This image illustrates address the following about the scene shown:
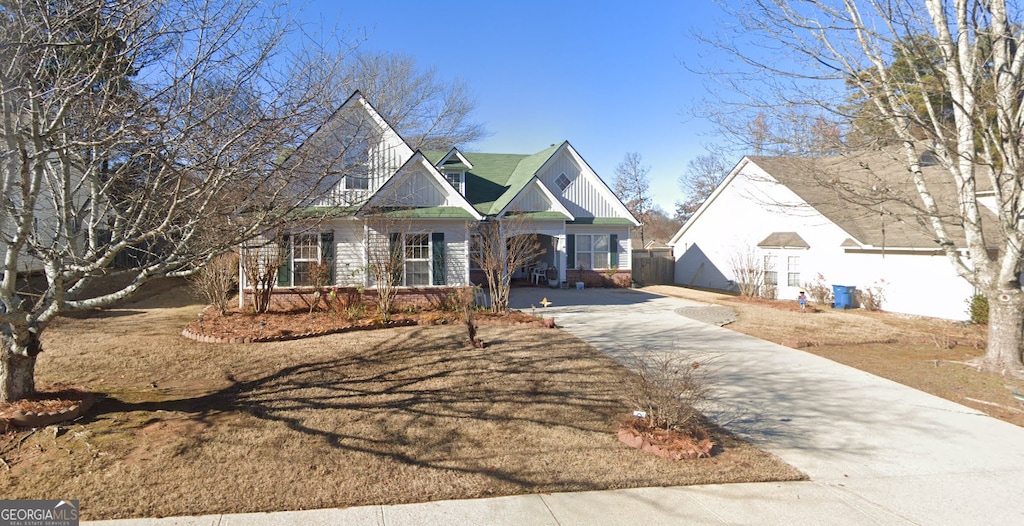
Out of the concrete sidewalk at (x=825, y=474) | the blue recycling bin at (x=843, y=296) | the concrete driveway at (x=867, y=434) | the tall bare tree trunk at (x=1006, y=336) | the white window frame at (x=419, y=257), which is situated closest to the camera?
the concrete sidewalk at (x=825, y=474)

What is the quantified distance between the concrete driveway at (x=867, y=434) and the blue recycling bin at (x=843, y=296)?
859cm

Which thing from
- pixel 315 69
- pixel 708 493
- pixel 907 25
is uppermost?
pixel 907 25

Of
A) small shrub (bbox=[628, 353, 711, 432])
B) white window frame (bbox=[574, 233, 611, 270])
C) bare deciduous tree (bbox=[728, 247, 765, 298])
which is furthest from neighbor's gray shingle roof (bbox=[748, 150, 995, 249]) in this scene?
white window frame (bbox=[574, 233, 611, 270])

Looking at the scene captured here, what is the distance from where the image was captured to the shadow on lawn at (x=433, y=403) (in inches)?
216

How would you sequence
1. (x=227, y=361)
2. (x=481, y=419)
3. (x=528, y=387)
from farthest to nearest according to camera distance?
(x=227, y=361) → (x=528, y=387) → (x=481, y=419)

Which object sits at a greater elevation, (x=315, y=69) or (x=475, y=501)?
(x=315, y=69)

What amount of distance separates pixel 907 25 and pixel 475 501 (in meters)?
9.81

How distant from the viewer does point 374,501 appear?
438 cm

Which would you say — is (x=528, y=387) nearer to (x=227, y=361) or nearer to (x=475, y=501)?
(x=475, y=501)

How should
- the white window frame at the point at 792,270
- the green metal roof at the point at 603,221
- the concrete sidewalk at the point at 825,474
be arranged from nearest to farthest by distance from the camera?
the concrete sidewalk at the point at 825,474, the white window frame at the point at 792,270, the green metal roof at the point at 603,221

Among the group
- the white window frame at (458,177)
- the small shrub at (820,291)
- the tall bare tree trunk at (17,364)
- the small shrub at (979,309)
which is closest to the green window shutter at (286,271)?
the tall bare tree trunk at (17,364)

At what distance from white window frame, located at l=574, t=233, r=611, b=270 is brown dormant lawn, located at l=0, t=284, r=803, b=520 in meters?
14.4

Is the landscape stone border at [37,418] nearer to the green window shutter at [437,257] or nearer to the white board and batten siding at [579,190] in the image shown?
the green window shutter at [437,257]

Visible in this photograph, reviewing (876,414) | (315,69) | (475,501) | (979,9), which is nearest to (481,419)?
(475,501)
